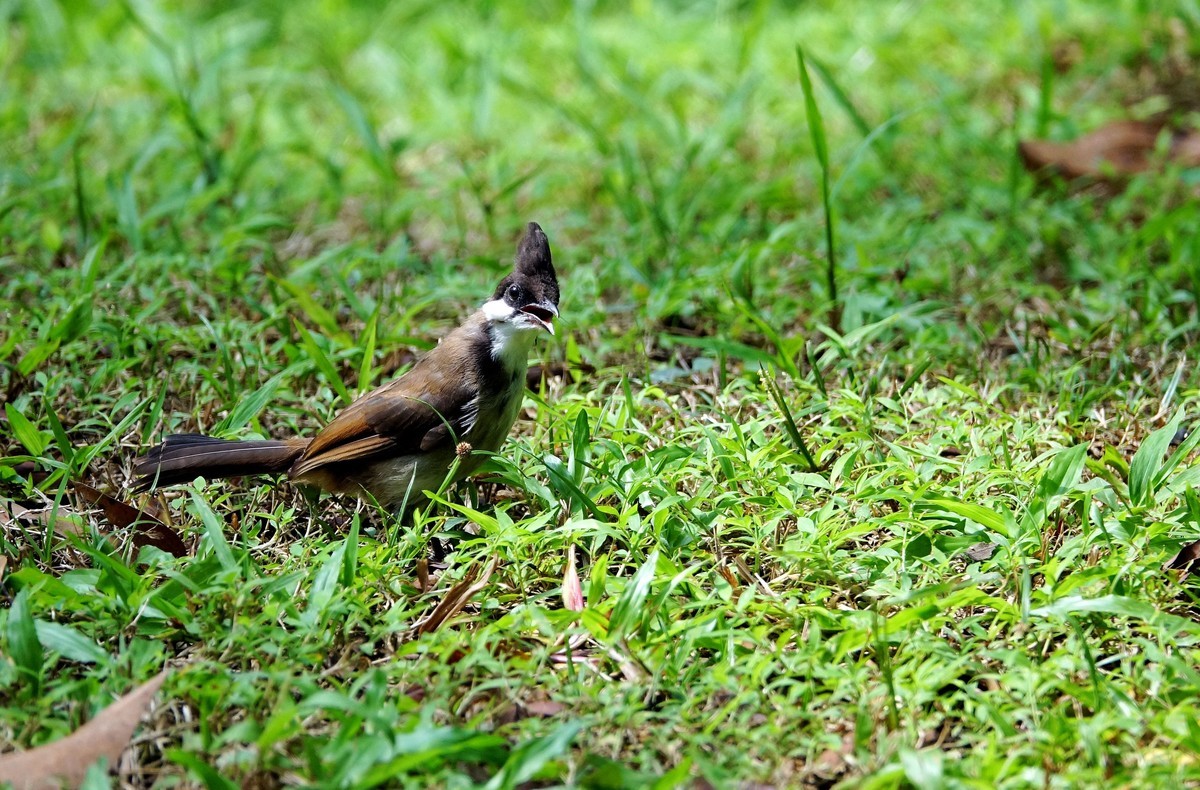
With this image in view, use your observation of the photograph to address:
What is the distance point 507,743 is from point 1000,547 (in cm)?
147

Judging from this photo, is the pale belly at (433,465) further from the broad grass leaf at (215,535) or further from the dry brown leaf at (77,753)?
the dry brown leaf at (77,753)

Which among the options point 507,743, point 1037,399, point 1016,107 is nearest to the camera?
point 507,743

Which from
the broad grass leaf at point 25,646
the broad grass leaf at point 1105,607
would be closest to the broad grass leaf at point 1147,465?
the broad grass leaf at point 1105,607

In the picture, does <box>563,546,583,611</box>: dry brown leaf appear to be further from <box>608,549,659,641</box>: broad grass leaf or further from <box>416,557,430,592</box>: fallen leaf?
<box>416,557,430,592</box>: fallen leaf

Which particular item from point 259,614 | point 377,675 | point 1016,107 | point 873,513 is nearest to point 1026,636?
point 873,513

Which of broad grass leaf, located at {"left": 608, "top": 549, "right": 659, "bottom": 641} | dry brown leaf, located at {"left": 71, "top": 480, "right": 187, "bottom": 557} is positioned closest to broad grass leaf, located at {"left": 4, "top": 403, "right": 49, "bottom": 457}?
dry brown leaf, located at {"left": 71, "top": 480, "right": 187, "bottom": 557}

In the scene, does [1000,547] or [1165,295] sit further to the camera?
[1165,295]

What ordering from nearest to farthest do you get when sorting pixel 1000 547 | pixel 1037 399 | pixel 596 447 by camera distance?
pixel 1000 547
pixel 596 447
pixel 1037 399

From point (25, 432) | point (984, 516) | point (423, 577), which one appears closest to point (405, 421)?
point (423, 577)

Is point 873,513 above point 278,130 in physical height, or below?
below

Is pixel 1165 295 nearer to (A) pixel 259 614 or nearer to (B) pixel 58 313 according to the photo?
(A) pixel 259 614

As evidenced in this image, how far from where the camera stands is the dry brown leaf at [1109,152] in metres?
6.07

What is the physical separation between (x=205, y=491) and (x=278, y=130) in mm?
3793

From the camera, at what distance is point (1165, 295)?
15.8 feet
